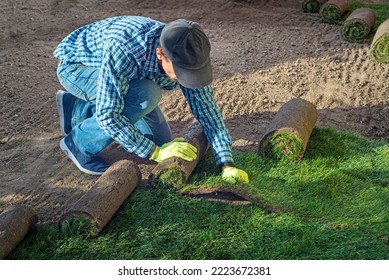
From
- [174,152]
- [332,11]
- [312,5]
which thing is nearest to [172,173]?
[174,152]

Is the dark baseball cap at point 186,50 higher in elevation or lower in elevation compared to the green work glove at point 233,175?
higher

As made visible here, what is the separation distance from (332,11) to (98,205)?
5332 millimetres

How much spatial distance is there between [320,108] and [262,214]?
1.92m

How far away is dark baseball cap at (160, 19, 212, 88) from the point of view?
310 cm

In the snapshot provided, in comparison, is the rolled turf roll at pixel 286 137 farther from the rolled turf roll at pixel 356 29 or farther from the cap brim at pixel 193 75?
the rolled turf roll at pixel 356 29

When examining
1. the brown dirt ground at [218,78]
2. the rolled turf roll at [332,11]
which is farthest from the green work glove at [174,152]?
the rolled turf roll at [332,11]

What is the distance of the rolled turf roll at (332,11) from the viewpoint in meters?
7.51

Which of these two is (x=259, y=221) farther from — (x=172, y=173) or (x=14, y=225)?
(x=14, y=225)

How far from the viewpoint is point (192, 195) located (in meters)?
3.83

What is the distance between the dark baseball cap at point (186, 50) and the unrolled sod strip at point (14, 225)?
129cm

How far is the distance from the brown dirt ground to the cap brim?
3.70ft

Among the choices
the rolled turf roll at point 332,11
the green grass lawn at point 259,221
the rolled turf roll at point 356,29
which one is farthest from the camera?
the rolled turf roll at point 332,11

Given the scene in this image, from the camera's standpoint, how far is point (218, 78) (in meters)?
5.65
